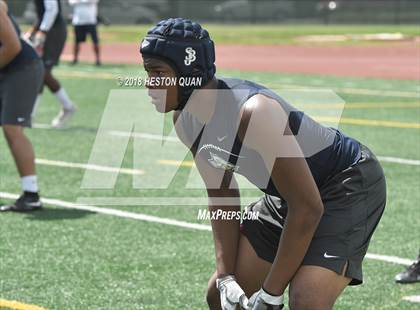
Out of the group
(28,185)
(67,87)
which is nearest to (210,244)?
(28,185)

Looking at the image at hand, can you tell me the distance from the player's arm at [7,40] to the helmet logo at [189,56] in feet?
12.7

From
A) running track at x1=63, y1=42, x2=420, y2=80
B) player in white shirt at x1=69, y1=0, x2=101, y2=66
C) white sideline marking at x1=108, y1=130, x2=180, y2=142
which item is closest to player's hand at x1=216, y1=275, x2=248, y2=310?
white sideline marking at x1=108, y1=130, x2=180, y2=142

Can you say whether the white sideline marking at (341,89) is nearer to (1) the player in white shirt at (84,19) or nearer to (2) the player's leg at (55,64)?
(1) the player in white shirt at (84,19)

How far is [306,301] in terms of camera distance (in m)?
3.68

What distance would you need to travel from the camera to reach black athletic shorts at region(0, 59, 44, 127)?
7520 mm

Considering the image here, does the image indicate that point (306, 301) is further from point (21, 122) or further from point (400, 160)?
point (400, 160)

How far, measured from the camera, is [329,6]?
45.3 m

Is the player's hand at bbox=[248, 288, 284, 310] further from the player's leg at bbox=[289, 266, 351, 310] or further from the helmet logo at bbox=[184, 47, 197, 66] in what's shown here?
the helmet logo at bbox=[184, 47, 197, 66]

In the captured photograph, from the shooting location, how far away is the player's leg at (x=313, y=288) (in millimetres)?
3682

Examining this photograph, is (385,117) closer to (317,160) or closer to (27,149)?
(27,149)

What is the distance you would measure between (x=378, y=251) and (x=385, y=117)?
285 inches

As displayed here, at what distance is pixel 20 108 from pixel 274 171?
4.38 metres

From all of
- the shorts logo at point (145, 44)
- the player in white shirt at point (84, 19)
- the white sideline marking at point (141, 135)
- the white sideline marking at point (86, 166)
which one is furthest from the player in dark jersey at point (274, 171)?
the player in white shirt at point (84, 19)

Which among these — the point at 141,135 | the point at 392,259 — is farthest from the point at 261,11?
the point at 392,259
